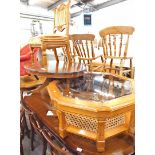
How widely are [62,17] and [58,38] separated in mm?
650

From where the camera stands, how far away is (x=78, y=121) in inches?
42.2

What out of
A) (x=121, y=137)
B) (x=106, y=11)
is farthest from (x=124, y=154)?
(x=106, y=11)

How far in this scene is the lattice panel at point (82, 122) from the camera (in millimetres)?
1023

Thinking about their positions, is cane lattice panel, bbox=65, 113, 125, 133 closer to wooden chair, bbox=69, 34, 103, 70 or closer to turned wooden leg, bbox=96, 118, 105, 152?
turned wooden leg, bbox=96, 118, 105, 152

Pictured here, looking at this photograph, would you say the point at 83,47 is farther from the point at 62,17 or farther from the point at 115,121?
the point at 115,121

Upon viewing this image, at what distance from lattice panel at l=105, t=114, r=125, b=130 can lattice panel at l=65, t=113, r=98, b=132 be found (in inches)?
2.9

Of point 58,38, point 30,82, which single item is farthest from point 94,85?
point 30,82

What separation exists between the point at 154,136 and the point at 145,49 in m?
0.22

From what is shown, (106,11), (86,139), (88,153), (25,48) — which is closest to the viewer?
(88,153)

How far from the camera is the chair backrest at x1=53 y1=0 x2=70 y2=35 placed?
7.10 feet

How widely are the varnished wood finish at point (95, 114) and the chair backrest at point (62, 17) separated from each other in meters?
1.25

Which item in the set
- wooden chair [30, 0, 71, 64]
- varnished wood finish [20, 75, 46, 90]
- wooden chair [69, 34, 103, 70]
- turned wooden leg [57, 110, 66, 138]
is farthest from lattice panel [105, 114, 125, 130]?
wooden chair [69, 34, 103, 70]

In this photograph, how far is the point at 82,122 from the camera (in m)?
1.06
